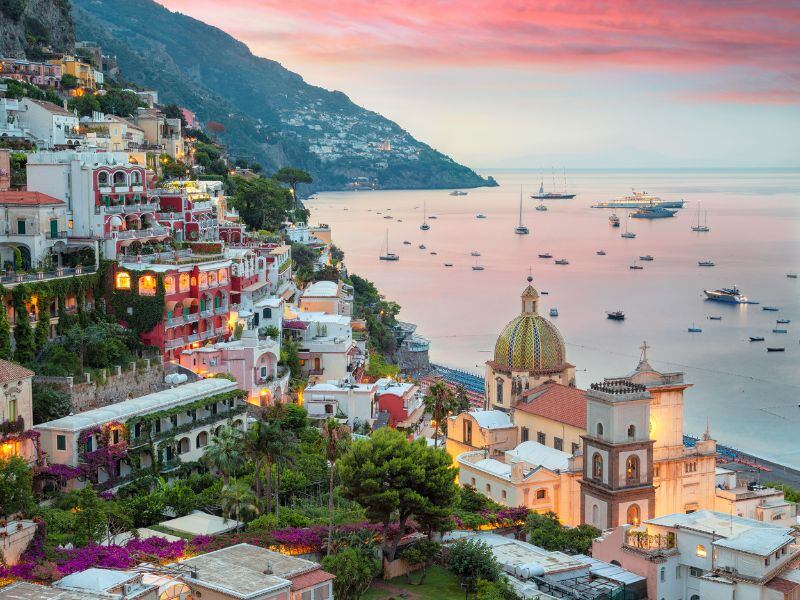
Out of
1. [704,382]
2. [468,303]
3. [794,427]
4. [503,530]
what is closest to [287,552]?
[503,530]

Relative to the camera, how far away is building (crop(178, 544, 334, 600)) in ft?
82.4

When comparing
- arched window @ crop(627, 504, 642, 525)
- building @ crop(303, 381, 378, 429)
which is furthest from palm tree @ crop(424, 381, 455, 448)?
arched window @ crop(627, 504, 642, 525)

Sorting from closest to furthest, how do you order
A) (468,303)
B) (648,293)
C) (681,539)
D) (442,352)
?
(681,539)
(442,352)
(468,303)
(648,293)

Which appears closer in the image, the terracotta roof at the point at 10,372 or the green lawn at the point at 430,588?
the green lawn at the point at 430,588

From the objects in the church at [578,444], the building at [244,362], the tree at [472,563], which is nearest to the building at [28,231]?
the building at [244,362]

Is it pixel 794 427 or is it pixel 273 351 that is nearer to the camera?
pixel 273 351

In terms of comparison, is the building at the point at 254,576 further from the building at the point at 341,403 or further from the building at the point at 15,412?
the building at the point at 341,403

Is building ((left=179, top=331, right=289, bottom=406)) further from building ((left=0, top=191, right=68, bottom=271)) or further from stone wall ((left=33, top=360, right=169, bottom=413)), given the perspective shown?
building ((left=0, top=191, right=68, bottom=271))

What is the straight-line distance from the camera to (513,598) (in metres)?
29.0

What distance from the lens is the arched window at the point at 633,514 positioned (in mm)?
37375

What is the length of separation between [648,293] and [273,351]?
8897 centimetres

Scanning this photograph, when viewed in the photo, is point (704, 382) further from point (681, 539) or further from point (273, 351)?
point (681, 539)

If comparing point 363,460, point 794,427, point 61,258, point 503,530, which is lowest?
point 794,427

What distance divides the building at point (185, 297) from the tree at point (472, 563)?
18.7 metres
